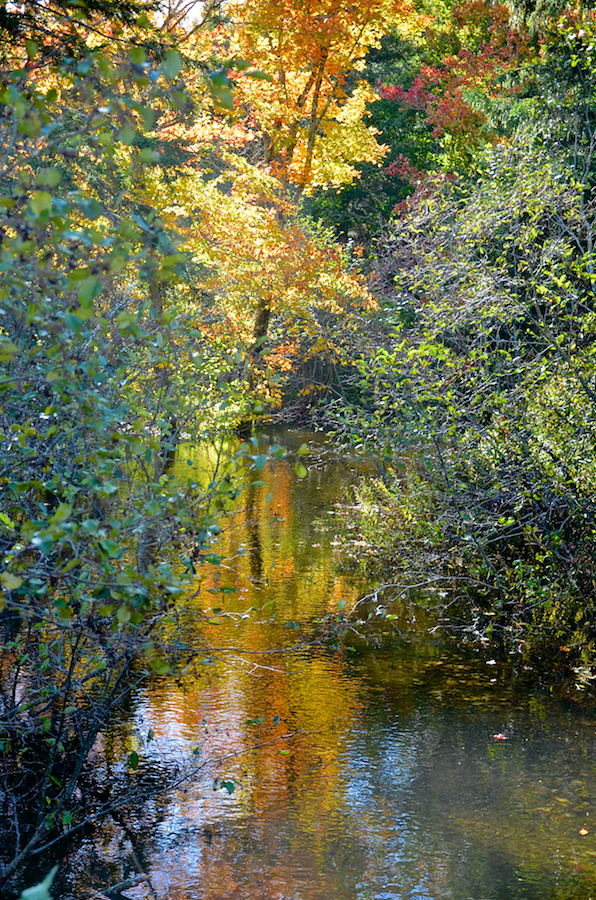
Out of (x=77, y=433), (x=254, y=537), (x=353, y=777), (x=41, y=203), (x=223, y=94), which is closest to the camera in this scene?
(x=41, y=203)

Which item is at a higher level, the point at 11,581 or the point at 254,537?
the point at 11,581

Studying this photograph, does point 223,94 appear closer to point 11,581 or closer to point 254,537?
point 11,581

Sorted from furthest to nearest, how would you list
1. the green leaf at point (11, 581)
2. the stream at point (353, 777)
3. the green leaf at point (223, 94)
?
the stream at point (353, 777), the green leaf at point (223, 94), the green leaf at point (11, 581)

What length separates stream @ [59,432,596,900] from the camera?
5.00m

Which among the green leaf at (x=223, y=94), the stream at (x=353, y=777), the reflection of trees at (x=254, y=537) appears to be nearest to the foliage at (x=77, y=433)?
the green leaf at (x=223, y=94)

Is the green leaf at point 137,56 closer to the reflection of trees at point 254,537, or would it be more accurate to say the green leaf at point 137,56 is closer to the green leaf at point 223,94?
the green leaf at point 223,94

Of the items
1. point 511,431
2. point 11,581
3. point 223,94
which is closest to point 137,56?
point 223,94

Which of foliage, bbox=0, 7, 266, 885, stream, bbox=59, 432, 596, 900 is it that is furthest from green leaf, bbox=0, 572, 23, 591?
stream, bbox=59, 432, 596, 900

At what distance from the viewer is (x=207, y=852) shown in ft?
17.0

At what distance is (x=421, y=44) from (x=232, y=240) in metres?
14.0

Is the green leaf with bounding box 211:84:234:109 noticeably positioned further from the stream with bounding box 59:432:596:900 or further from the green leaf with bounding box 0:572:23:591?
the stream with bounding box 59:432:596:900

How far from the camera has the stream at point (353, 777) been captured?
5.00 meters

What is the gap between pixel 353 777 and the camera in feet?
20.2

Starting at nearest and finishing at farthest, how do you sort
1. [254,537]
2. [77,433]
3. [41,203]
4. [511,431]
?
[41,203] < [77,433] < [511,431] < [254,537]
